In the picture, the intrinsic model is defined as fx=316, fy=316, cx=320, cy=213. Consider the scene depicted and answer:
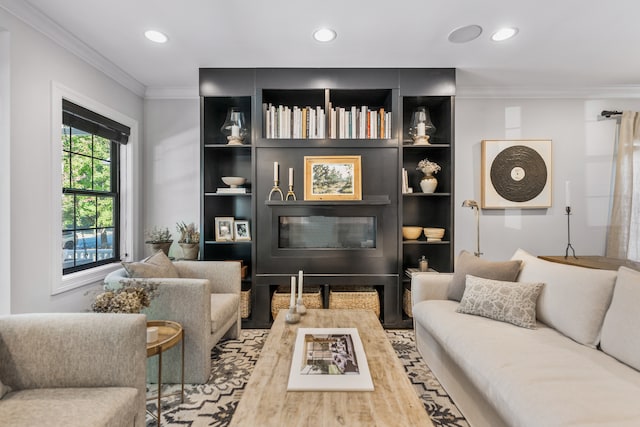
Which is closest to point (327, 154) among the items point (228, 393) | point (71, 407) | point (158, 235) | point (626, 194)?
point (158, 235)

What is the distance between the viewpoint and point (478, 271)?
229 centimetres

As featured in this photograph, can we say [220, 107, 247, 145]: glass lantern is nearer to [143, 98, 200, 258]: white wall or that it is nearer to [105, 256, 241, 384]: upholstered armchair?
[143, 98, 200, 258]: white wall

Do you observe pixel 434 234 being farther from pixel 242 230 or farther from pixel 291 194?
pixel 242 230

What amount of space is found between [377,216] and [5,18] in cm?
306

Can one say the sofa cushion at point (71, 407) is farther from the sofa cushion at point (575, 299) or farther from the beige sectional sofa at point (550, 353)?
the sofa cushion at point (575, 299)

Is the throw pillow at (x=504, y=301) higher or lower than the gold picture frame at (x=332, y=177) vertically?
lower

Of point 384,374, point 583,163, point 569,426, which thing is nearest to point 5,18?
point 384,374

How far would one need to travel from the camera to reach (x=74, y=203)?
2.73 metres

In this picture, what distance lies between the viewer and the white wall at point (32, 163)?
2.05 m

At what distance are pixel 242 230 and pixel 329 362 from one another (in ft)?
6.73

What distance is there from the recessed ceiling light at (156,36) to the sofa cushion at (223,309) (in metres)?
2.11

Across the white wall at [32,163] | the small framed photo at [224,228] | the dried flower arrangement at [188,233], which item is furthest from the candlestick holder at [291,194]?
the white wall at [32,163]

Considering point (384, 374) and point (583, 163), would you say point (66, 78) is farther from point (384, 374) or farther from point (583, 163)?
point (583, 163)

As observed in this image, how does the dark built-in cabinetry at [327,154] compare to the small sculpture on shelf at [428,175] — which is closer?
the dark built-in cabinetry at [327,154]
